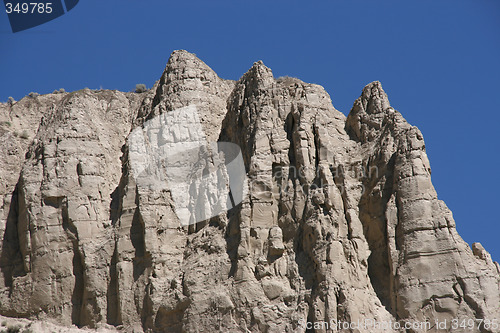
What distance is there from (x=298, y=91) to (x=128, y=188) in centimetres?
899

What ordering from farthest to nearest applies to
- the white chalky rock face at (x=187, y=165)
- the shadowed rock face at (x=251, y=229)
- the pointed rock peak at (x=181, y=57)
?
the pointed rock peak at (x=181, y=57) → the white chalky rock face at (x=187, y=165) → the shadowed rock face at (x=251, y=229)

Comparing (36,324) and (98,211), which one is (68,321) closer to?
(36,324)

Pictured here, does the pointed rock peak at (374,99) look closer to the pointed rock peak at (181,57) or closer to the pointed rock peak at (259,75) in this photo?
the pointed rock peak at (259,75)

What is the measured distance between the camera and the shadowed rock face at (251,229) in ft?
141

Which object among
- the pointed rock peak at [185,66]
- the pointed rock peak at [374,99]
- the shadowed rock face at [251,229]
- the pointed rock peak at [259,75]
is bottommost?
the shadowed rock face at [251,229]

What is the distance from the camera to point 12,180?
171 ft

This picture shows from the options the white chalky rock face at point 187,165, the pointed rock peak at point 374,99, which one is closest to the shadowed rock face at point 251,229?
the pointed rock peak at point 374,99

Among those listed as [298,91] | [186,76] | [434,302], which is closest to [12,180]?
[186,76]

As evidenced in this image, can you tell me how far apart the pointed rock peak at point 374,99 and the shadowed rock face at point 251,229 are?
7 centimetres

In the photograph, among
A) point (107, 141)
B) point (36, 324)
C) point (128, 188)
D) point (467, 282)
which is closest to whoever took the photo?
point (467, 282)

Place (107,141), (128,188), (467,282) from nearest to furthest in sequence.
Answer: (467,282), (128,188), (107,141)

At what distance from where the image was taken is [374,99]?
4972cm

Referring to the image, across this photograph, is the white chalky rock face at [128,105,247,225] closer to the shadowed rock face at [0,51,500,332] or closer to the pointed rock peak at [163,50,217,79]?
the shadowed rock face at [0,51,500,332]

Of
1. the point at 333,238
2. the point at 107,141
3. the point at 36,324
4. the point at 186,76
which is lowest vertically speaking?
the point at 36,324
